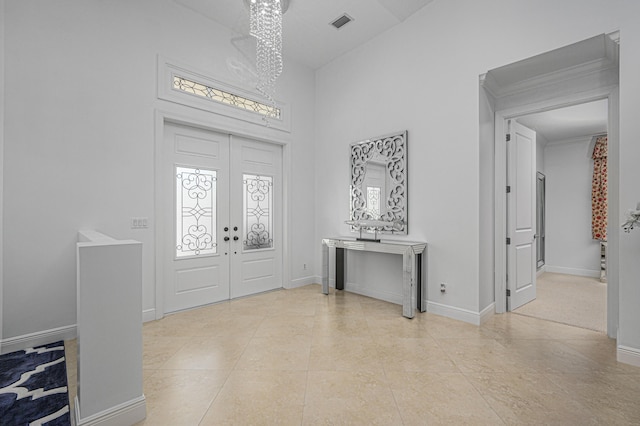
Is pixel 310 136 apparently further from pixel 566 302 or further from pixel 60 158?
pixel 566 302

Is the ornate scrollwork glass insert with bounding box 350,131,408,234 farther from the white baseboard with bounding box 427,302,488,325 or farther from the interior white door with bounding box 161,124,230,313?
the interior white door with bounding box 161,124,230,313

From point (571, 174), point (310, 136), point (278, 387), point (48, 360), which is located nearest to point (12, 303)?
point (48, 360)

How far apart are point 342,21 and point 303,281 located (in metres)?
3.89

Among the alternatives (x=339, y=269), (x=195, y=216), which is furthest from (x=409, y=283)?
(x=195, y=216)

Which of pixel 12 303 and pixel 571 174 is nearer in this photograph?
pixel 12 303

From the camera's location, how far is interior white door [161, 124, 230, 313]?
365 centimetres

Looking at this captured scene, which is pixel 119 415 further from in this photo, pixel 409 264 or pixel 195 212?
pixel 409 264

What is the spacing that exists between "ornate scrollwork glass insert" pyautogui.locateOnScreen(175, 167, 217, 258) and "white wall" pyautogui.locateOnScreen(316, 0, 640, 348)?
2.28 meters

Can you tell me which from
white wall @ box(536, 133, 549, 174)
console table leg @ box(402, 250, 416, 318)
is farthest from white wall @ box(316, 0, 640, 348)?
white wall @ box(536, 133, 549, 174)

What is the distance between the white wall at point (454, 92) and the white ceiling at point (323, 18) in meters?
0.17

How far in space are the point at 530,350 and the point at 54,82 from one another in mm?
5045

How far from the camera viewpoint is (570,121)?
4.92 m

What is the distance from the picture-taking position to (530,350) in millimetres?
2631

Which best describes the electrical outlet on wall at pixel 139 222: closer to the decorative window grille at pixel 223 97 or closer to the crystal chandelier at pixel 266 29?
the decorative window grille at pixel 223 97
